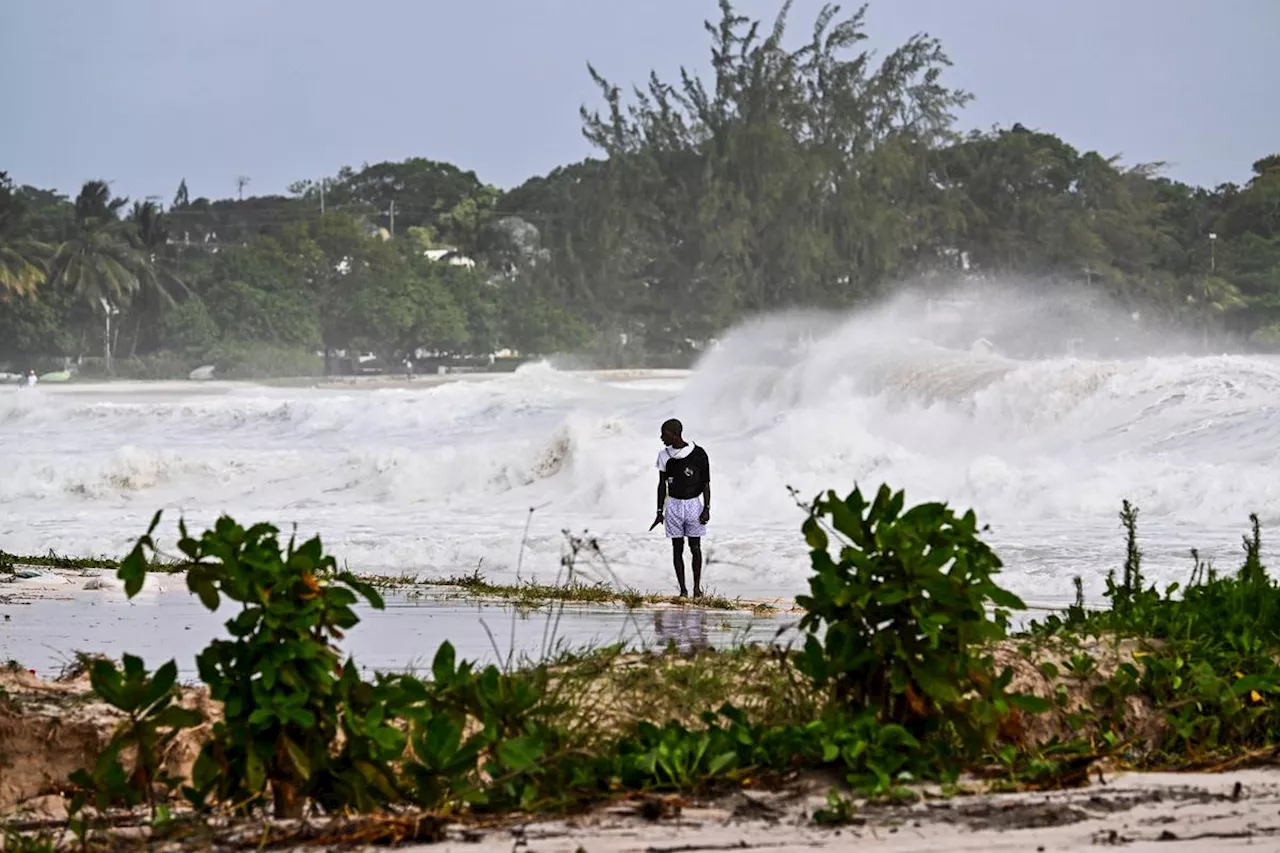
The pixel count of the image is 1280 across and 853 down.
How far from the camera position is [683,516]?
14.5 metres

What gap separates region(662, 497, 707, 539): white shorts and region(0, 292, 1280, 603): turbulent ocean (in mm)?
1425

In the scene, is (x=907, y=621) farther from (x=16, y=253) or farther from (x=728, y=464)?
(x=16, y=253)

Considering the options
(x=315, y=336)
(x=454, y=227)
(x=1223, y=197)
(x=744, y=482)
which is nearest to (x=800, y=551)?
(x=744, y=482)

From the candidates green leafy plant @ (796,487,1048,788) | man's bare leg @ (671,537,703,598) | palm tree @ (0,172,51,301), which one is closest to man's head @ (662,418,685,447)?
man's bare leg @ (671,537,703,598)

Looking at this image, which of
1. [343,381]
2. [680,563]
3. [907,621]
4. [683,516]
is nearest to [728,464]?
[680,563]

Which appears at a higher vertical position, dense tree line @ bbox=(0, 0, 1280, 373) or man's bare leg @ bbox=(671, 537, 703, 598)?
dense tree line @ bbox=(0, 0, 1280, 373)

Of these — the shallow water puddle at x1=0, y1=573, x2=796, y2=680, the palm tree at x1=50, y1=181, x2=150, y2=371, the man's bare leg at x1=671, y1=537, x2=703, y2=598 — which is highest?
the palm tree at x1=50, y1=181, x2=150, y2=371

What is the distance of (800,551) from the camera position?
68.9ft

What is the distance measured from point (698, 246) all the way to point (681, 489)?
198 feet

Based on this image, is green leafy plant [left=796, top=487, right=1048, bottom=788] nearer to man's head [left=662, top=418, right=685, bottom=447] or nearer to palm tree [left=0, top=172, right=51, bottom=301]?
man's head [left=662, top=418, right=685, bottom=447]

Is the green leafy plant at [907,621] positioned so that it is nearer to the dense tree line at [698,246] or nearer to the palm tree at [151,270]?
the dense tree line at [698,246]

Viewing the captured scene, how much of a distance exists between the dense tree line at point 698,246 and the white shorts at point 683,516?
5863 cm

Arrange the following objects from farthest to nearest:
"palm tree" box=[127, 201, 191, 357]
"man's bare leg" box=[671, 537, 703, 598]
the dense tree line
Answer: "palm tree" box=[127, 201, 191, 357] < the dense tree line < "man's bare leg" box=[671, 537, 703, 598]

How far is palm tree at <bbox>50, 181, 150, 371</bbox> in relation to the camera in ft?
298
